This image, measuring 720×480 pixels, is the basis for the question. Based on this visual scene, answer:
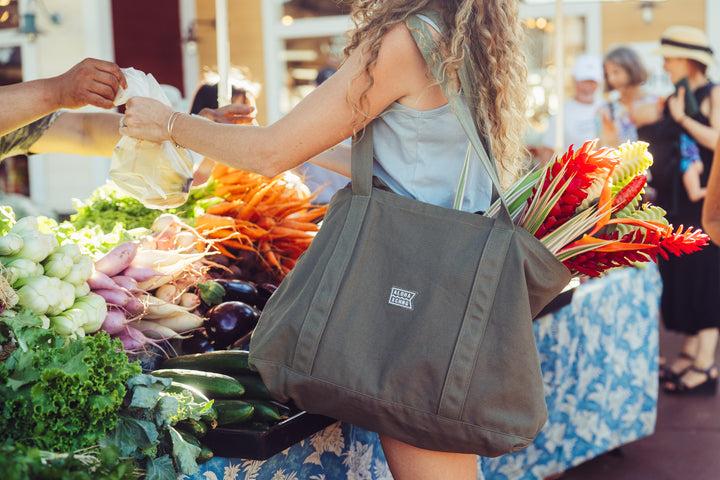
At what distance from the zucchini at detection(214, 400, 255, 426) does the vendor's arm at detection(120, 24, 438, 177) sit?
52cm

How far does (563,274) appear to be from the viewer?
148cm

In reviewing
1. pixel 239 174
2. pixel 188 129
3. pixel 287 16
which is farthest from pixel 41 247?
pixel 287 16

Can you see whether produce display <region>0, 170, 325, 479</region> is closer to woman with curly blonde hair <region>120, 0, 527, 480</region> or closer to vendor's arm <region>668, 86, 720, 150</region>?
woman with curly blonde hair <region>120, 0, 527, 480</region>

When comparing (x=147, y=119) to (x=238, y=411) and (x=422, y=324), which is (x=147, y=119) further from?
(x=422, y=324)

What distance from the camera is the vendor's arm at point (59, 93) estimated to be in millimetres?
1755

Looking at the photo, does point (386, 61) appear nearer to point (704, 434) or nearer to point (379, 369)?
point (379, 369)

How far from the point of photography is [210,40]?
852 cm

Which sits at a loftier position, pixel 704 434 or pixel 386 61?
pixel 386 61

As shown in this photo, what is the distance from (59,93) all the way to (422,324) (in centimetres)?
107

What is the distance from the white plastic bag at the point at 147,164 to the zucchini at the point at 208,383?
501 millimetres

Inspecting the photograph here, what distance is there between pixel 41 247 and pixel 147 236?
52cm

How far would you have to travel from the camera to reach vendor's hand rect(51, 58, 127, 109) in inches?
69.7

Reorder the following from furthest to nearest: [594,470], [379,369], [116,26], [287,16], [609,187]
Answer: [287,16], [116,26], [594,470], [609,187], [379,369]

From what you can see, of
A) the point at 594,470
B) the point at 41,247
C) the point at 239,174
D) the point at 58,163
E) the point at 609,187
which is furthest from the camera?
the point at 58,163
